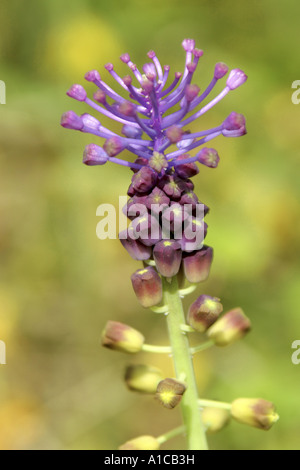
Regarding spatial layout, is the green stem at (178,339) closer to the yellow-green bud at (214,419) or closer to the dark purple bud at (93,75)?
the yellow-green bud at (214,419)

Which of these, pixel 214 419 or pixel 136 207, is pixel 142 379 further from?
pixel 136 207

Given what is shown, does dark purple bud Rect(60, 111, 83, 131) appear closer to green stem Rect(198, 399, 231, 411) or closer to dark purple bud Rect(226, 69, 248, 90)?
dark purple bud Rect(226, 69, 248, 90)

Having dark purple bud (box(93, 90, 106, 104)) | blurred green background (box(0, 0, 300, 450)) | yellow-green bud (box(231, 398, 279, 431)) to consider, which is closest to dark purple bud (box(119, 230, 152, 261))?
dark purple bud (box(93, 90, 106, 104))

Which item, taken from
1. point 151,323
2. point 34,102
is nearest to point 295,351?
point 151,323

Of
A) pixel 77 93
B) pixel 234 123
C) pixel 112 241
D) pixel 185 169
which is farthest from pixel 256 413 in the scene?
pixel 112 241

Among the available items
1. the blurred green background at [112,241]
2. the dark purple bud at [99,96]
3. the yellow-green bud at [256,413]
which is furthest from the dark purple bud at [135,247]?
the blurred green background at [112,241]

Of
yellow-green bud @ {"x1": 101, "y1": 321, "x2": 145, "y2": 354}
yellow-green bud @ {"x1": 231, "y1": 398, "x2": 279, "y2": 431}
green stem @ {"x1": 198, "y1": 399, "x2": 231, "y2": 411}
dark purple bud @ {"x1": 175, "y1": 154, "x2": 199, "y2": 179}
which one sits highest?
dark purple bud @ {"x1": 175, "y1": 154, "x2": 199, "y2": 179}

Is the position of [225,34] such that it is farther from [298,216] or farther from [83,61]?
[298,216]
